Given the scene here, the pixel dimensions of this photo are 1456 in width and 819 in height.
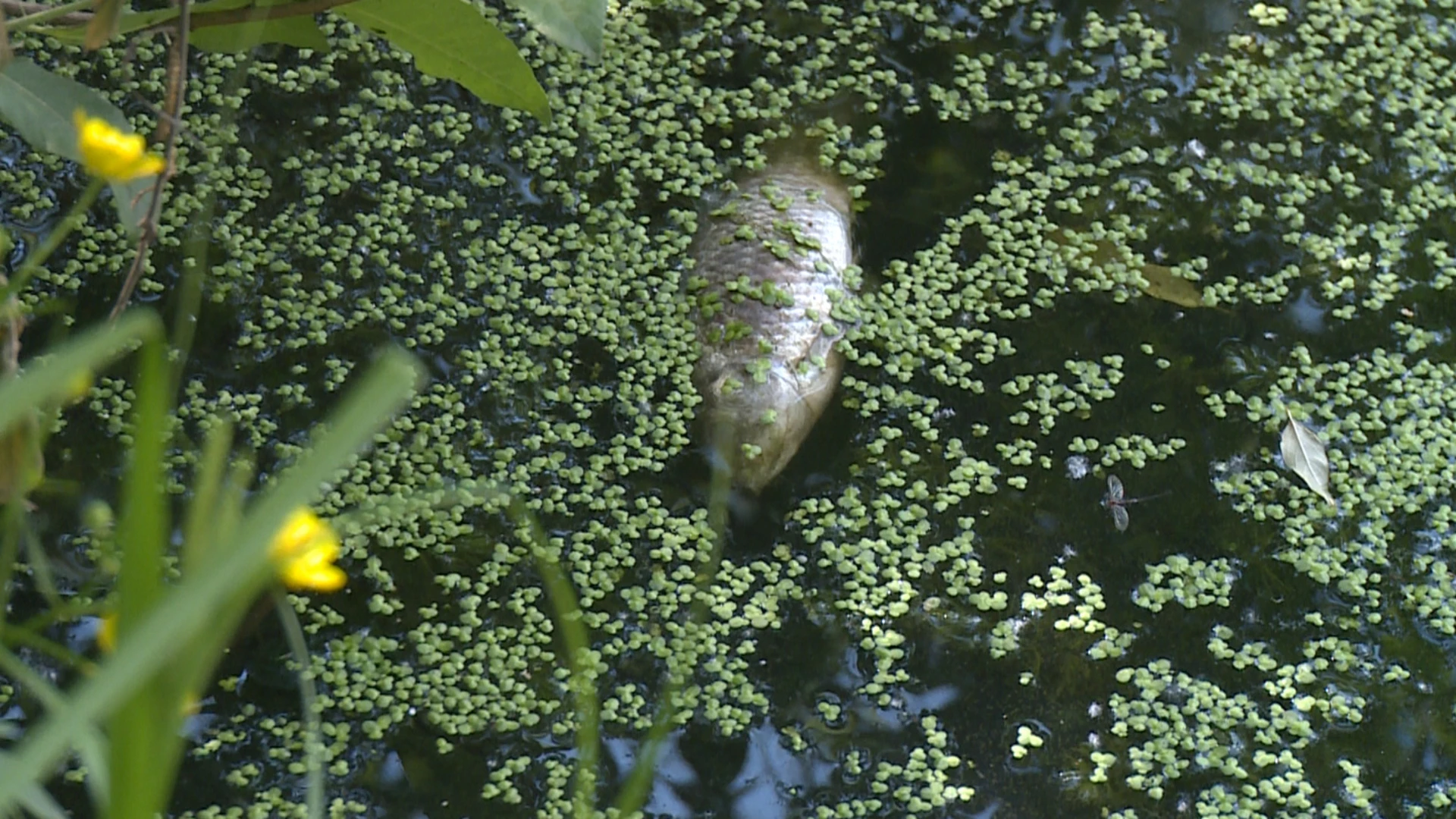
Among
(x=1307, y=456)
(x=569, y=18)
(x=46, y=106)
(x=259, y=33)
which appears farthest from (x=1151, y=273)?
(x=46, y=106)

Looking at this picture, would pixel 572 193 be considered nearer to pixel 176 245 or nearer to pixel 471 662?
pixel 176 245

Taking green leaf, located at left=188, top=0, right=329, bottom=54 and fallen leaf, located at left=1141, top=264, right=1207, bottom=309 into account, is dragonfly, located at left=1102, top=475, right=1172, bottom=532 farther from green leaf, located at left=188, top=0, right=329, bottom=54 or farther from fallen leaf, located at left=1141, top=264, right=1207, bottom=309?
green leaf, located at left=188, top=0, right=329, bottom=54

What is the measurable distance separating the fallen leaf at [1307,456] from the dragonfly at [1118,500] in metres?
0.20

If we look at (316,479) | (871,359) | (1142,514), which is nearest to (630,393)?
(871,359)

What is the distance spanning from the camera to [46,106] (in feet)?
3.41

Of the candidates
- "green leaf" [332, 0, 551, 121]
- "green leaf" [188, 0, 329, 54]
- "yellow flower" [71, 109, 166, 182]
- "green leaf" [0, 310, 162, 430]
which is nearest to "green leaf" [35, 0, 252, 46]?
"green leaf" [188, 0, 329, 54]

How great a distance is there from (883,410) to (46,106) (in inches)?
46.0

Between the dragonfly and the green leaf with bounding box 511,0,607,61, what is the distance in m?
1.03

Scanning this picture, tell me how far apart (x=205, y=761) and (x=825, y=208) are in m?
1.18

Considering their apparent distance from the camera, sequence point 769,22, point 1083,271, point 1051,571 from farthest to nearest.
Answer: point 769,22, point 1083,271, point 1051,571

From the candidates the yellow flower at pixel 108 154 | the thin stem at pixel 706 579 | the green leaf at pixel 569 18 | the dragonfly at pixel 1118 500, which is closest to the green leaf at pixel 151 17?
the green leaf at pixel 569 18

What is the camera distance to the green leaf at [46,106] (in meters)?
1.03

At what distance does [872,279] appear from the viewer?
2002 millimetres

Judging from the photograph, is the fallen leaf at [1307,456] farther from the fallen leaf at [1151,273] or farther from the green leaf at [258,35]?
the green leaf at [258,35]
